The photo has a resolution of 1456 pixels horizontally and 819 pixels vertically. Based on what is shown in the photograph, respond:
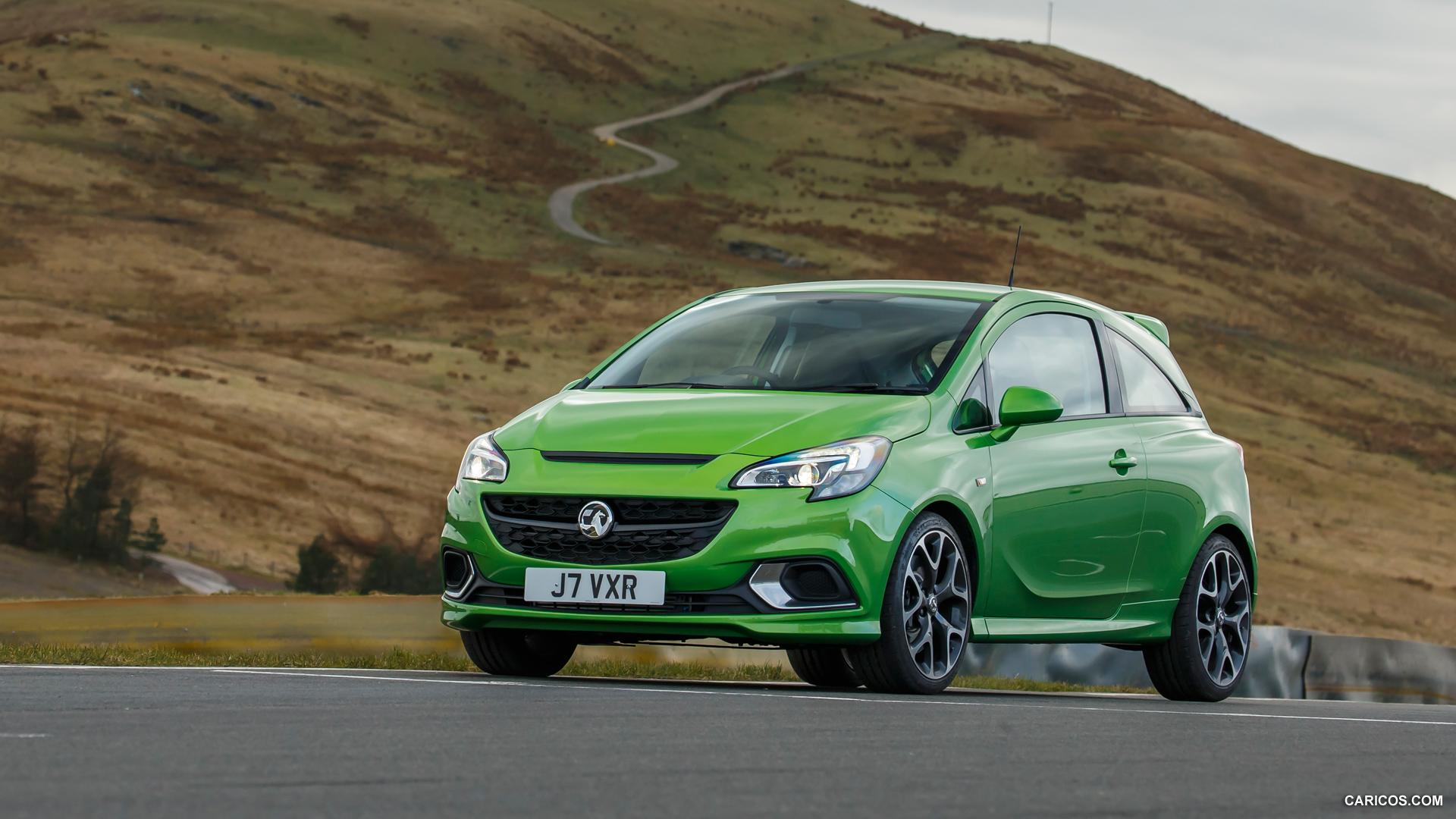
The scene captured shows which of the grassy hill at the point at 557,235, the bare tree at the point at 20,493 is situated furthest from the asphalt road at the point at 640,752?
the grassy hill at the point at 557,235

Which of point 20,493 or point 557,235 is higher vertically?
point 557,235

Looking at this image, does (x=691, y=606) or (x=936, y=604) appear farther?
(x=936, y=604)

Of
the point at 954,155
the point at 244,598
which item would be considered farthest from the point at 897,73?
the point at 244,598

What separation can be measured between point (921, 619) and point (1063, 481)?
1.27m

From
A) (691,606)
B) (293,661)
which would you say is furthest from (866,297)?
(293,661)

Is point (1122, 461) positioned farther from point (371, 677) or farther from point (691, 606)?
point (371, 677)

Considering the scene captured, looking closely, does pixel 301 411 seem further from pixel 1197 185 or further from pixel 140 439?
pixel 1197 185

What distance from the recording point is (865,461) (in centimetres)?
828

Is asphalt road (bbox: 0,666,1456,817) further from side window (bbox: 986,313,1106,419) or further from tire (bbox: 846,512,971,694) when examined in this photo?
side window (bbox: 986,313,1106,419)

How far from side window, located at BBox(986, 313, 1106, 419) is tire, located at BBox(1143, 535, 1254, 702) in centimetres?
103

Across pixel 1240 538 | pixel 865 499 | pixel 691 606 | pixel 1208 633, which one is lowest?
pixel 1208 633

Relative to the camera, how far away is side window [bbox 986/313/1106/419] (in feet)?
31.2

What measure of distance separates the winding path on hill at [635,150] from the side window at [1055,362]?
79.1m

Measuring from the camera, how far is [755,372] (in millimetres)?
9367
